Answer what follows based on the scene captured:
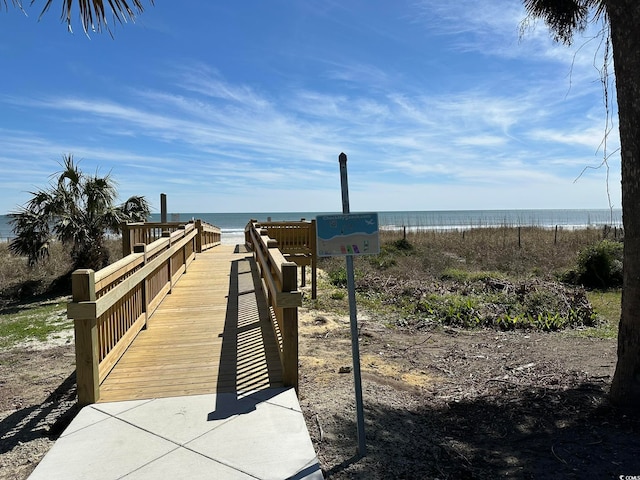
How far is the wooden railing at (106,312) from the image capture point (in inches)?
148

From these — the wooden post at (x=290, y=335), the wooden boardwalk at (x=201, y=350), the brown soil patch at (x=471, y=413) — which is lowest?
the brown soil patch at (x=471, y=413)

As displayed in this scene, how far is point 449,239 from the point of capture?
26453mm

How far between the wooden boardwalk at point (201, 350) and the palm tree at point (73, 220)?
21.9ft

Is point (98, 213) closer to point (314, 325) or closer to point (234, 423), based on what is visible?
point (314, 325)

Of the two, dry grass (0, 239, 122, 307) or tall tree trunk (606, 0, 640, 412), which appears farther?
dry grass (0, 239, 122, 307)

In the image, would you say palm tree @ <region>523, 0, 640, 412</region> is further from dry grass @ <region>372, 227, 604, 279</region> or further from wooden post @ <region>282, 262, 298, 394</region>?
dry grass @ <region>372, 227, 604, 279</region>

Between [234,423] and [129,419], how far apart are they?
2.77 ft

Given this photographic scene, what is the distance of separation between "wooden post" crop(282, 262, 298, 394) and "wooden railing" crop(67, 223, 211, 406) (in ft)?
5.21

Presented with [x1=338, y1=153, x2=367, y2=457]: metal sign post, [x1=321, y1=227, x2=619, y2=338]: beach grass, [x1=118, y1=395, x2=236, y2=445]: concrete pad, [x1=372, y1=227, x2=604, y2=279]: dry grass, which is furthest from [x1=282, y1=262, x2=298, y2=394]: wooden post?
[x1=372, y1=227, x2=604, y2=279]: dry grass

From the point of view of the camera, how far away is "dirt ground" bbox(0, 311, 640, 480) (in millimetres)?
3227

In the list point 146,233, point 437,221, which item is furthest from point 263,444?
point 437,221

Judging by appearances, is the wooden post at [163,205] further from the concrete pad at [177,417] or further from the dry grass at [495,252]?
the concrete pad at [177,417]

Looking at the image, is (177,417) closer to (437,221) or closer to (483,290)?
(483,290)

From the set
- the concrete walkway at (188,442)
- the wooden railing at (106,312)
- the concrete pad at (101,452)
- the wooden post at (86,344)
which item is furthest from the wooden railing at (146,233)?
the concrete pad at (101,452)
